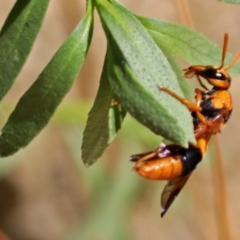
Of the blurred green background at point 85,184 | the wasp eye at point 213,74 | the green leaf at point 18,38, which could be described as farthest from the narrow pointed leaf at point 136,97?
the blurred green background at point 85,184

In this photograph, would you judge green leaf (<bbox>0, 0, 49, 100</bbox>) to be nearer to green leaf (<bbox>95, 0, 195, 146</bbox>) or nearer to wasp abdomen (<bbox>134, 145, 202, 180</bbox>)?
green leaf (<bbox>95, 0, 195, 146</bbox>)

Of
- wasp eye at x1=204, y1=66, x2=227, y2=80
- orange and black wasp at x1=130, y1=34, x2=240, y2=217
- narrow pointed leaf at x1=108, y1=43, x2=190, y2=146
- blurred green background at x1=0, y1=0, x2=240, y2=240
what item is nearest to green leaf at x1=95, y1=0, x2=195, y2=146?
narrow pointed leaf at x1=108, y1=43, x2=190, y2=146

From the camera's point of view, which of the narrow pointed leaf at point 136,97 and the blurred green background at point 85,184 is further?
the blurred green background at point 85,184

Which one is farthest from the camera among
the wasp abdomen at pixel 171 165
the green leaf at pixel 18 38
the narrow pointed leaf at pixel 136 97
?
the wasp abdomen at pixel 171 165

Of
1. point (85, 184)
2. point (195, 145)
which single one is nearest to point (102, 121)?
point (195, 145)

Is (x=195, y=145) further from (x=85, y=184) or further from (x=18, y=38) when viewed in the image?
(x=85, y=184)

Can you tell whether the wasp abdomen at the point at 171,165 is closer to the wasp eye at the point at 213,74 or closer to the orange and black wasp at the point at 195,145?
the orange and black wasp at the point at 195,145

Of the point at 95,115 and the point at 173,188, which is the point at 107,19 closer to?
the point at 95,115

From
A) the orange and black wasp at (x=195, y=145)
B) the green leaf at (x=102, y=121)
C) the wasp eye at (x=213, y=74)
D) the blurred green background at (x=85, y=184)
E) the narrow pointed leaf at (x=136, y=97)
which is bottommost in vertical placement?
the blurred green background at (x=85, y=184)
